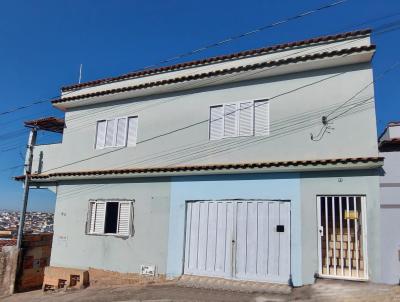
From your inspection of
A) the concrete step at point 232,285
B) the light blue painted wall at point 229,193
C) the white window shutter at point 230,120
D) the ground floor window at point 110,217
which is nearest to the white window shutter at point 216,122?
the white window shutter at point 230,120

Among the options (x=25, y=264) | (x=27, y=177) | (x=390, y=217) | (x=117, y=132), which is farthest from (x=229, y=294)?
(x=27, y=177)

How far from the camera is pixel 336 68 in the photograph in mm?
10773

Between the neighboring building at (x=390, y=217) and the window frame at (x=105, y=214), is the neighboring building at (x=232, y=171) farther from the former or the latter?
the neighboring building at (x=390, y=217)

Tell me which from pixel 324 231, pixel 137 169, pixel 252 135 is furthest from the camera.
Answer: pixel 137 169

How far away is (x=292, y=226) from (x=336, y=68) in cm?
473

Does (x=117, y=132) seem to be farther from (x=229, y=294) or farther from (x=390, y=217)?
(x=390, y=217)

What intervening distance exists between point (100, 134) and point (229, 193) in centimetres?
621

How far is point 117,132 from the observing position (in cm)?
1420

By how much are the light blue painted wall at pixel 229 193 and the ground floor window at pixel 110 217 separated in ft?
5.88

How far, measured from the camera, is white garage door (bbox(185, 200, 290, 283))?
10.4 metres

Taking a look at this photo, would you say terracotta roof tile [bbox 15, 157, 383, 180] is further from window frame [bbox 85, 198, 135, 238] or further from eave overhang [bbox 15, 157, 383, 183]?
window frame [bbox 85, 198, 135, 238]

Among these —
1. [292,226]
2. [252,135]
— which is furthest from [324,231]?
[252,135]

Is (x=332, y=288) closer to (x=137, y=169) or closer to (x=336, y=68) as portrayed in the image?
(x=336, y=68)

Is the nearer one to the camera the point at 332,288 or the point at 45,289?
the point at 332,288
